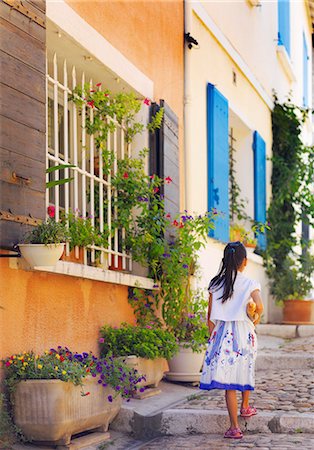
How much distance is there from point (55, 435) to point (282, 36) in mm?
9929

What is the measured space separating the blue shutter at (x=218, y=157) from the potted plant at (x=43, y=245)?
3964 mm

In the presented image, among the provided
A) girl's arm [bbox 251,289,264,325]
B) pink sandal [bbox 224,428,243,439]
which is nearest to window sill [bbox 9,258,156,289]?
girl's arm [bbox 251,289,264,325]

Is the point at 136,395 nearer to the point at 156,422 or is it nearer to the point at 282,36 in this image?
the point at 156,422

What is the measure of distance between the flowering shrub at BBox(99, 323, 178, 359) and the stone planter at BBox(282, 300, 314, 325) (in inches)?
208

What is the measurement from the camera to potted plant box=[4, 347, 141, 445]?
15.7 feet

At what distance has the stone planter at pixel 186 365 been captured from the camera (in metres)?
7.16

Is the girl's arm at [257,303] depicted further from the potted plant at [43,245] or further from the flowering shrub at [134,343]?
the potted plant at [43,245]

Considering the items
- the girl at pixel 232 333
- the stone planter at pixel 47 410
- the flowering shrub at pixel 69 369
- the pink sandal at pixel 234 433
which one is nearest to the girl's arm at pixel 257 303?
the girl at pixel 232 333

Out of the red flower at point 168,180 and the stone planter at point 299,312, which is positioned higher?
the red flower at point 168,180

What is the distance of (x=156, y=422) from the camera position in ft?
19.4

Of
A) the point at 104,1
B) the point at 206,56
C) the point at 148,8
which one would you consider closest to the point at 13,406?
the point at 104,1

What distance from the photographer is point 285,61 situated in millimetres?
13594

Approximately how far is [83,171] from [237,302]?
1450mm

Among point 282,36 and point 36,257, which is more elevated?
point 282,36
